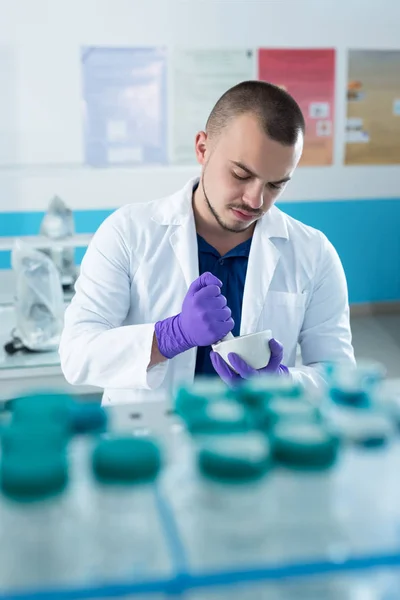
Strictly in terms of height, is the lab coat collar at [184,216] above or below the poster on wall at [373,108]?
below

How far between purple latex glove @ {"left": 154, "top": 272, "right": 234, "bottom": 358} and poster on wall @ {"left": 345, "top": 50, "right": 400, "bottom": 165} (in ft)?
12.8

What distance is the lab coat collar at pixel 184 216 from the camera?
1.87 metres

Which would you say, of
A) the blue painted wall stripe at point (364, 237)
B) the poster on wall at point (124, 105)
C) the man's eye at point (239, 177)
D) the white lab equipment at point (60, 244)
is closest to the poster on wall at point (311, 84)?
the blue painted wall stripe at point (364, 237)

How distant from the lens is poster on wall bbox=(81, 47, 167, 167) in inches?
184

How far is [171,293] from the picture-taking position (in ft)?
5.95

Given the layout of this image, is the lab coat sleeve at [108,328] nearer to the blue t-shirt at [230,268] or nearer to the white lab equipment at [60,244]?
the blue t-shirt at [230,268]

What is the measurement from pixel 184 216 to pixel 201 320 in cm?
45

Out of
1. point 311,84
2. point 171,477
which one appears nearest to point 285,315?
point 171,477

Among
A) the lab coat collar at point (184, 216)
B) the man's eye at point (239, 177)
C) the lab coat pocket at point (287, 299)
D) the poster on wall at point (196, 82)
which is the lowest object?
the lab coat pocket at point (287, 299)

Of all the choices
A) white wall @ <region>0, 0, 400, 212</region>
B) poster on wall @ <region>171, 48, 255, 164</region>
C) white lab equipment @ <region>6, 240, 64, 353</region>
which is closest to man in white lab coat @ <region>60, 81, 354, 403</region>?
white lab equipment @ <region>6, 240, 64, 353</region>

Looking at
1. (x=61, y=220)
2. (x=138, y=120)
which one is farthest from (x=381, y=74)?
(x=61, y=220)

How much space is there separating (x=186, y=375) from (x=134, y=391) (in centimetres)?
13

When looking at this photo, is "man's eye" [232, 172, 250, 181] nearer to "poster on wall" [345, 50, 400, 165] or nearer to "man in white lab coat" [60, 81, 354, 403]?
"man in white lab coat" [60, 81, 354, 403]

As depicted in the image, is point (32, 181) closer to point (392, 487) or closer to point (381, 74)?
point (381, 74)
